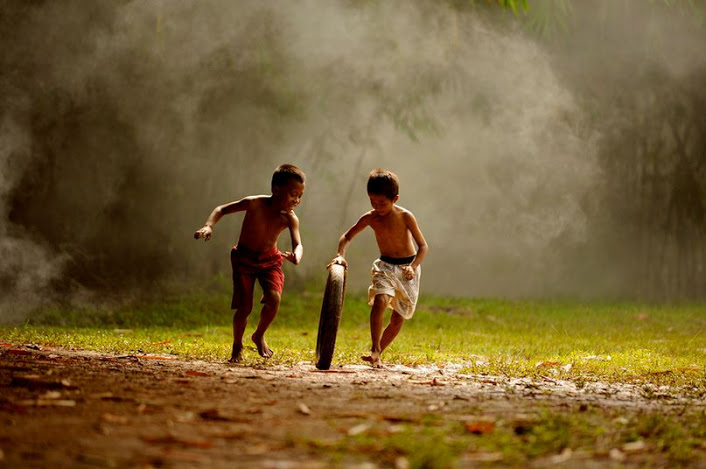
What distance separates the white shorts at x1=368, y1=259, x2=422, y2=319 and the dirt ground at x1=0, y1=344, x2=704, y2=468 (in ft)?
2.10

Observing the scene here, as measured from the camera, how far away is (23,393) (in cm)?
375

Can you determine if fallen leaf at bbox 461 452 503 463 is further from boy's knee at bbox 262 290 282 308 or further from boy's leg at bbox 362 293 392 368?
boy's knee at bbox 262 290 282 308

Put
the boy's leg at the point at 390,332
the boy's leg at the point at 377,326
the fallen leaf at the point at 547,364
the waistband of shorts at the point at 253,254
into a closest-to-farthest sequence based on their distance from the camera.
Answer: the boy's leg at the point at 377,326 < the waistband of shorts at the point at 253,254 < the fallen leaf at the point at 547,364 < the boy's leg at the point at 390,332

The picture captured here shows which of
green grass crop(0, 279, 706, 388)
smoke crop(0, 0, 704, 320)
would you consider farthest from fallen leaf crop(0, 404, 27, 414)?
smoke crop(0, 0, 704, 320)

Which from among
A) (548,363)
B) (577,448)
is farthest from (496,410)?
(548,363)

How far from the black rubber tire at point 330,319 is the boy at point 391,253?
50cm

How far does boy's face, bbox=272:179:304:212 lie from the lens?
590cm

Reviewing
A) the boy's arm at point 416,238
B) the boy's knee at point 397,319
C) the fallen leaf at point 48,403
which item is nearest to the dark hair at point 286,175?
the boy's arm at point 416,238

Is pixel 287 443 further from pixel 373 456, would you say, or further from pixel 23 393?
pixel 23 393

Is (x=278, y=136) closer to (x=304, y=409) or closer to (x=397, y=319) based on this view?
(x=397, y=319)

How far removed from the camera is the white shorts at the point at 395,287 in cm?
612

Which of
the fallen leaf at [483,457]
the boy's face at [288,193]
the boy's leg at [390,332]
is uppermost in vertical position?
the boy's face at [288,193]

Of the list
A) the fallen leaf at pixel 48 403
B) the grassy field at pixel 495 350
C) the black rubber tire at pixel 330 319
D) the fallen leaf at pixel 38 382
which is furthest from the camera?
the black rubber tire at pixel 330 319

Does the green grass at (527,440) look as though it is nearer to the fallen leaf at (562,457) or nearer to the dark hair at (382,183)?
the fallen leaf at (562,457)
